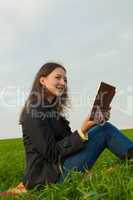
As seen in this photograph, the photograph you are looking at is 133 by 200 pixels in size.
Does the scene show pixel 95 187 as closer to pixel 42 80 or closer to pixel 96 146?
pixel 96 146

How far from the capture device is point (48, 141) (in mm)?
6676

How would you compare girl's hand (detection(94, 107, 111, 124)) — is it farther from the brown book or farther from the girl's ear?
the girl's ear

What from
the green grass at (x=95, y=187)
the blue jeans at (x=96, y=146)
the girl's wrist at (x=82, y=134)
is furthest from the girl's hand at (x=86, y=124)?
the green grass at (x=95, y=187)

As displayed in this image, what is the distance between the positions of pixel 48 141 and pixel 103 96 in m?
0.85

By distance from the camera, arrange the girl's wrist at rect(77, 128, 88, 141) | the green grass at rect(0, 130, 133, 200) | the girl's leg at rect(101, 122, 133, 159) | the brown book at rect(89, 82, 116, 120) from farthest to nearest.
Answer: the girl's leg at rect(101, 122, 133, 159) < the girl's wrist at rect(77, 128, 88, 141) < the brown book at rect(89, 82, 116, 120) < the green grass at rect(0, 130, 133, 200)

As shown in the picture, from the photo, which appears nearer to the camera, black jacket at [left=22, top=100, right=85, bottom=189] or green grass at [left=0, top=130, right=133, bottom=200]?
green grass at [left=0, top=130, right=133, bottom=200]

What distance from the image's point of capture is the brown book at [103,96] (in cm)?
655

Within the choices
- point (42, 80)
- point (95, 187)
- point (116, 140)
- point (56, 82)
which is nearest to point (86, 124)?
point (116, 140)

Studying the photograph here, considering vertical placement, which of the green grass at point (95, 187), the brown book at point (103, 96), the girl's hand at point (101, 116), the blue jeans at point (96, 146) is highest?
the brown book at point (103, 96)

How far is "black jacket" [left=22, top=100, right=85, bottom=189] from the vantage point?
21.9 ft

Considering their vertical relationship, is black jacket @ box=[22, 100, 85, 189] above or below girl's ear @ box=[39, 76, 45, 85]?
below

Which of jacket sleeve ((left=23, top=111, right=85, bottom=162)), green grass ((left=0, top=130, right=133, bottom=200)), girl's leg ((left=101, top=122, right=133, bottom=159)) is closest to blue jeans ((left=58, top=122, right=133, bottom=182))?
girl's leg ((left=101, top=122, right=133, bottom=159))

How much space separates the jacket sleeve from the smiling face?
1.64 feet

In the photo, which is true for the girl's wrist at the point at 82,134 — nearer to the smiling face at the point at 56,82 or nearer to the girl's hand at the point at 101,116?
the girl's hand at the point at 101,116
